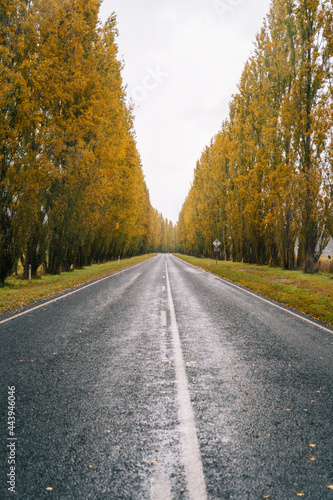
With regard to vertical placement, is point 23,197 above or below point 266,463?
above

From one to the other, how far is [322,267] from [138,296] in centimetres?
1795

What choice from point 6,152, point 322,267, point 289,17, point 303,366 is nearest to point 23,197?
point 6,152

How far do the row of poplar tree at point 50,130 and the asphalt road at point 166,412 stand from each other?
868 cm

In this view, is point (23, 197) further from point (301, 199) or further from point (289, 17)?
point (289, 17)

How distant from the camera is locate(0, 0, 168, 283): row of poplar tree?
561 inches

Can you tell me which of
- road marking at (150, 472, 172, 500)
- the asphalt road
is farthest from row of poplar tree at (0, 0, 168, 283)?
road marking at (150, 472, 172, 500)

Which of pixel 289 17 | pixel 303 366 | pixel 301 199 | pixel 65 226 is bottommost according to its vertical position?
pixel 303 366

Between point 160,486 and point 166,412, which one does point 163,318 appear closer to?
point 166,412

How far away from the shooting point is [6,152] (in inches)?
551

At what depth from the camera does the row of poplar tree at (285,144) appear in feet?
71.3

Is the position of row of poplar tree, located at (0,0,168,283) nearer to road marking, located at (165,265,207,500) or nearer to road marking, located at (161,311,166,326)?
road marking, located at (161,311,166,326)

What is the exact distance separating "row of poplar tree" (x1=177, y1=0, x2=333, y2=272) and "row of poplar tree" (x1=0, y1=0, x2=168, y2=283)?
1229 centimetres

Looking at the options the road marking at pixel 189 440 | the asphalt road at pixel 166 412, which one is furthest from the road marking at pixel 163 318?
the road marking at pixel 189 440

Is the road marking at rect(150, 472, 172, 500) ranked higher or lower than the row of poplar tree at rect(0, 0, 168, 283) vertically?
lower
